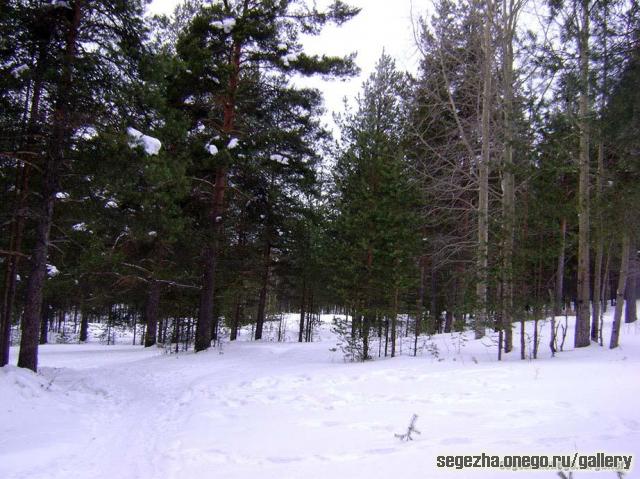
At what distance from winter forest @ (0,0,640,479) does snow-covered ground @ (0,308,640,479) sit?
0.17ft

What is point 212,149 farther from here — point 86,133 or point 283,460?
point 283,460

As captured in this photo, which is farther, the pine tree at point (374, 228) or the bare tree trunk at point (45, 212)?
the pine tree at point (374, 228)

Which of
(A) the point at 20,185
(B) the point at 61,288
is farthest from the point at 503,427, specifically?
(B) the point at 61,288

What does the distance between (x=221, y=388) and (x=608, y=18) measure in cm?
881

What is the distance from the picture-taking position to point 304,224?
62.7ft

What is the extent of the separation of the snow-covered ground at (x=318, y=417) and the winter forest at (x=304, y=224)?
0.17ft

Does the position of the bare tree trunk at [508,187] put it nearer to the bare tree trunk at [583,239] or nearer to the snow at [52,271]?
the bare tree trunk at [583,239]

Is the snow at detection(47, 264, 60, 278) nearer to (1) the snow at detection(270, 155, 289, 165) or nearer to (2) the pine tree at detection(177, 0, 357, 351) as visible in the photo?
(2) the pine tree at detection(177, 0, 357, 351)

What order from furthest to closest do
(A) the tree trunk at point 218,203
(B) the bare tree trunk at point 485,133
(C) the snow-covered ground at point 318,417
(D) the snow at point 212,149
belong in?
(A) the tree trunk at point 218,203
(D) the snow at point 212,149
(B) the bare tree trunk at point 485,133
(C) the snow-covered ground at point 318,417

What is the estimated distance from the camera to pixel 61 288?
17047 millimetres

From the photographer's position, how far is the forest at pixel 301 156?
893 centimetres

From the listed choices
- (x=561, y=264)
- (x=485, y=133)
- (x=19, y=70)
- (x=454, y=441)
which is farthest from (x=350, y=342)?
(x=19, y=70)

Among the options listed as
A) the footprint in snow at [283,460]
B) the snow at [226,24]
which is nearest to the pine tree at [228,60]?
the snow at [226,24]

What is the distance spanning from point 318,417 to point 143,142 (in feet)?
20.6
